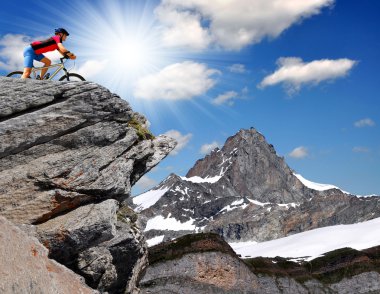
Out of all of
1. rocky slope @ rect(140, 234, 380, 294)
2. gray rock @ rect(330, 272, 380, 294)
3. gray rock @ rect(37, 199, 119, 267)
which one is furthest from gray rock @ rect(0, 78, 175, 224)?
gray rock @ rect(330, 272, 380, 294)

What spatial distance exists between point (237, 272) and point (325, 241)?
176 ft

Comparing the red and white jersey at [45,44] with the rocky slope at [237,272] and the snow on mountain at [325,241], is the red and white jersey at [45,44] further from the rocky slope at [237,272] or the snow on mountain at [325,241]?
the snow on mountain at [325,241]

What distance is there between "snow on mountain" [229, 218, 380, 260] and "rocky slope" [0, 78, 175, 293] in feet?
244

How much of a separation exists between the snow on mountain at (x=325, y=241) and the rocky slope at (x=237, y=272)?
19.4 metres

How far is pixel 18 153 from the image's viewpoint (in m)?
27.0

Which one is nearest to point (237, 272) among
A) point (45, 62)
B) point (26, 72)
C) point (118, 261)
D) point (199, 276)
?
point (199, 276)

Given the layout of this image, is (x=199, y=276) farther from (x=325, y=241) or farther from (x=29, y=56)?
(x=325, y=241)

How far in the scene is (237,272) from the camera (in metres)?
61.4

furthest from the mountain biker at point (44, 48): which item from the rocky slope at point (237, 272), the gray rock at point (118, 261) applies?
the rocky slope at point (237, 272)

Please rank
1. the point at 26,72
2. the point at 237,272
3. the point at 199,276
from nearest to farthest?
the point at 26,72 < the point at 199,276 < the point at 237,272

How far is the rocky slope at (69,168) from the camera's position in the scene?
2591 cm

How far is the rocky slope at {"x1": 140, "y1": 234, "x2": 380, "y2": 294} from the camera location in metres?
57.0

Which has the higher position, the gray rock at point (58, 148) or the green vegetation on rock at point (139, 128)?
the green vegetation on rock at point (139, 128)

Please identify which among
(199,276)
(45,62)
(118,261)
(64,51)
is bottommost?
(118,261)
